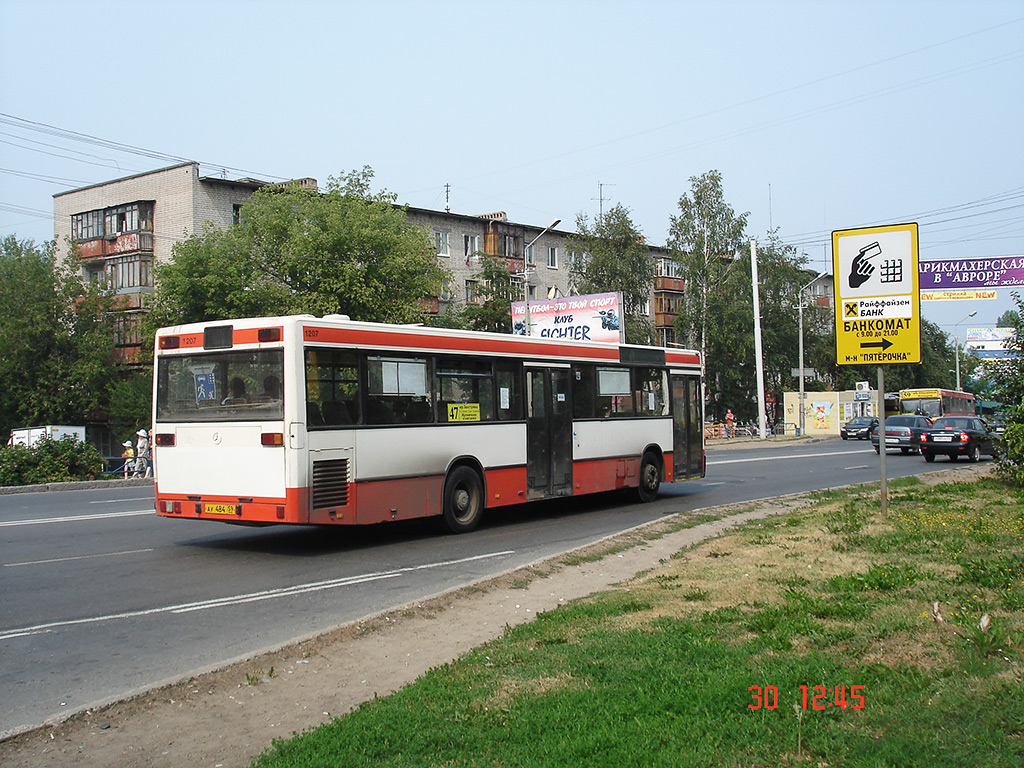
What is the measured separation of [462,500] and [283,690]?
8.53 meters

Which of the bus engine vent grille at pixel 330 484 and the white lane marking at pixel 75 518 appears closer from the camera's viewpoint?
the bus engine vent grille at pixel 330 484

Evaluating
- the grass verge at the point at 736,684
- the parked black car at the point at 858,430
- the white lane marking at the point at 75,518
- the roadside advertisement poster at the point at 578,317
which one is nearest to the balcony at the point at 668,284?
the parked black car at the point at 858,430

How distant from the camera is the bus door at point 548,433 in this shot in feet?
51.7

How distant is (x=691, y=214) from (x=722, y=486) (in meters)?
48.9

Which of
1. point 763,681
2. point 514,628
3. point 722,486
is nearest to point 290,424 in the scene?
point 514,628

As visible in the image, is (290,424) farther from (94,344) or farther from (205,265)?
(94,344)

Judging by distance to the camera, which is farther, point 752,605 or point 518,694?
point 752,605

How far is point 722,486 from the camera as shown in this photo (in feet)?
75.7

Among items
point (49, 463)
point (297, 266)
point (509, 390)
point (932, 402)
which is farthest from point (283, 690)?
point (932, 402)

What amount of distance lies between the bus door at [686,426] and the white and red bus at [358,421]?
352 cm

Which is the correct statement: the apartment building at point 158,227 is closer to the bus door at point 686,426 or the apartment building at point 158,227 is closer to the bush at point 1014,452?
the bus door at point 686,426

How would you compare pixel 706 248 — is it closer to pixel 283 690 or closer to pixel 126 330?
pixel 126 330

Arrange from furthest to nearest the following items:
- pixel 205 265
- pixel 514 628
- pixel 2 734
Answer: pixel 205 265 < pixel 514 628 < pixel 2 734

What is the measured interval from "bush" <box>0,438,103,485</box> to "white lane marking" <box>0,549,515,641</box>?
17.1m
